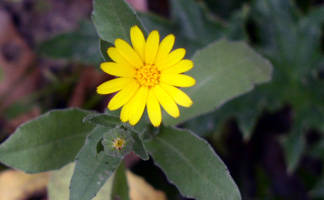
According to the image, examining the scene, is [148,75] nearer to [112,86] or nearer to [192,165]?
[112,86]

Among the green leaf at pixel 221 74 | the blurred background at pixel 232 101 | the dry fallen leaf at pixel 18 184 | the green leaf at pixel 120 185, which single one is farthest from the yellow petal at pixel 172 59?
the dry fallen leaf at pixel 18 184

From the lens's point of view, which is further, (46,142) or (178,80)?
(46,142)

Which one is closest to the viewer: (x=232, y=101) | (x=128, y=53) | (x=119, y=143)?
(x=119, y=143)

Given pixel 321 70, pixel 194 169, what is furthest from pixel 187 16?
pixel 194 169

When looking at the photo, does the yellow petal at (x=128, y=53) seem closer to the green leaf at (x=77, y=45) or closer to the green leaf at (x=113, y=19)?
the green leaf at (x=113, y=19)

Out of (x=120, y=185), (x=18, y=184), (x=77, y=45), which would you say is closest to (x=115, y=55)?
(x=120, y=185)

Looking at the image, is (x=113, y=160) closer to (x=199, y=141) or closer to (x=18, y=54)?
(x=199, y=141)
